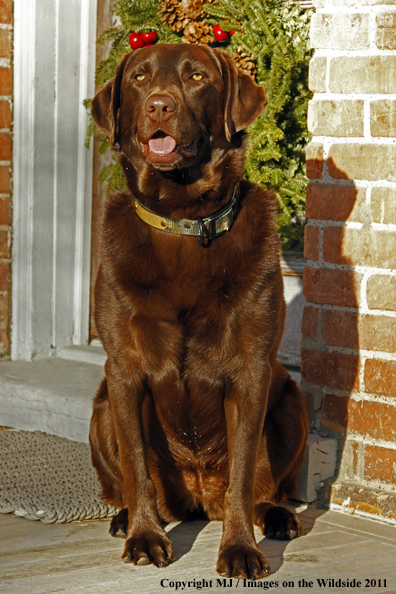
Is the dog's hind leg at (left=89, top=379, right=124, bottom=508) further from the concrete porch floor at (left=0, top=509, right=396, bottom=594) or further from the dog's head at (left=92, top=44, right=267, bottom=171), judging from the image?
the dog's head at (left=92, top=44, right=267, bottom=171)

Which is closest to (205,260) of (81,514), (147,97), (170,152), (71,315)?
(170,152)

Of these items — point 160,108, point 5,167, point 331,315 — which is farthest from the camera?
point 5,167

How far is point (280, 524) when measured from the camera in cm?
262

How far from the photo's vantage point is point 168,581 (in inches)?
87.8

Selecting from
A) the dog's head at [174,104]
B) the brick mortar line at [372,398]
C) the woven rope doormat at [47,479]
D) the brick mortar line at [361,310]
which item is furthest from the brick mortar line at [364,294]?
the woven rope doormat at [47,479]

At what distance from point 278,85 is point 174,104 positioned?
1.20 m

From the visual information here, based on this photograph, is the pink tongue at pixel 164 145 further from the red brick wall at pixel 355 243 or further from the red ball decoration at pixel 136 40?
the red ball decoration at pixel 136 40

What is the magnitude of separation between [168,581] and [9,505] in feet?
2.85

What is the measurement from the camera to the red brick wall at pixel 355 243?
2752mm

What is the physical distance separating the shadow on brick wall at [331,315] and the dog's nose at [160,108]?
733mm

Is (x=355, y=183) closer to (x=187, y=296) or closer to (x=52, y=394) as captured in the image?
(x=187, y=296)

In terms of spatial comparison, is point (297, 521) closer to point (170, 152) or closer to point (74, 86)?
point (170, 152)

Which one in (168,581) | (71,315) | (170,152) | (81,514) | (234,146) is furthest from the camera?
(71,315)

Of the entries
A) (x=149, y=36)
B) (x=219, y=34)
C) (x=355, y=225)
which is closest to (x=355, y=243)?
(x=355, y=225)
